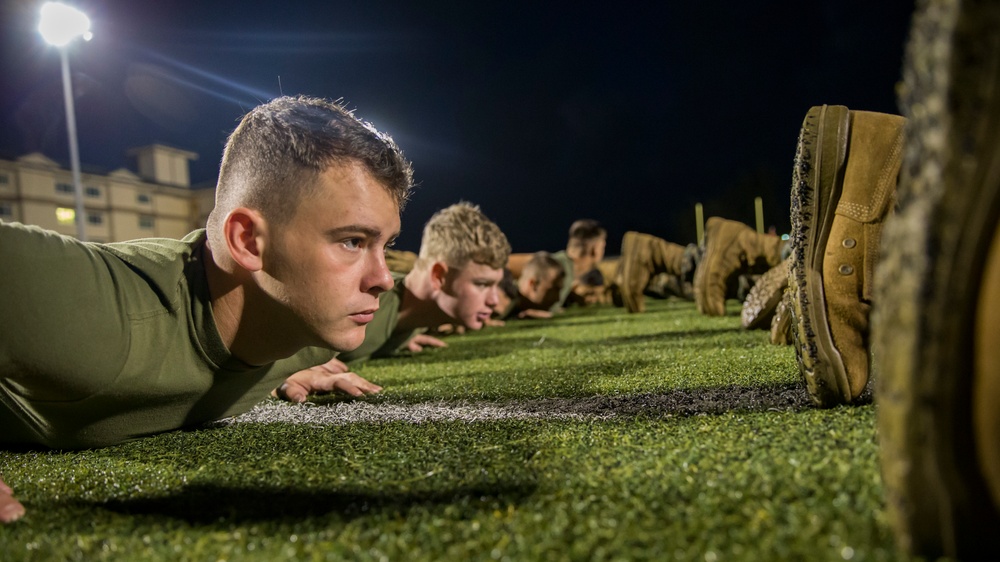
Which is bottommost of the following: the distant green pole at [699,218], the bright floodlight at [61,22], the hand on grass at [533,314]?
the hand on grass at [533,314]

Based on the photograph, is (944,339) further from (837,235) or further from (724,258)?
(724,258)

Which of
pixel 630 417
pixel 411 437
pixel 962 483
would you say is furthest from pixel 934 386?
pixel 411 437

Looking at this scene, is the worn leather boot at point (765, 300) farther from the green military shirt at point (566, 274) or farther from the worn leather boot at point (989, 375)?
the green military shirt at point (566, 274)

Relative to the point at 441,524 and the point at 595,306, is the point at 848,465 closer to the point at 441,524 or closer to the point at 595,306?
the point at 441,524

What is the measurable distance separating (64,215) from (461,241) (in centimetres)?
1640

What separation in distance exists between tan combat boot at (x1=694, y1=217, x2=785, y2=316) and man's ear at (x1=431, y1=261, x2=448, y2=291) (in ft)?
7.80

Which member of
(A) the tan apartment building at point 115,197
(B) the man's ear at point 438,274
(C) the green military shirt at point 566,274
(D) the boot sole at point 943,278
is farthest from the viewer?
(A) the tan apartment building at point 115,197

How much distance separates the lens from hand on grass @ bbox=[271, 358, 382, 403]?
7.01ft

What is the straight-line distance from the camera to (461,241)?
3.46m

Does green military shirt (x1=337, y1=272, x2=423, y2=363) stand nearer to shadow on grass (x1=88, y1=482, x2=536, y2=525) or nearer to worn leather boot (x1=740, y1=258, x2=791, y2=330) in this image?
shadow on grass (x1=88, y1=482, x2=536, y2=525)

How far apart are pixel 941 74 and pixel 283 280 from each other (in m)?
1.13

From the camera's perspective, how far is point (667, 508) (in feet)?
2.40

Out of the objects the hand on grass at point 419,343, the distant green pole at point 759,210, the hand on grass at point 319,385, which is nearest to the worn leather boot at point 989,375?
the hand on grass at point 319,385

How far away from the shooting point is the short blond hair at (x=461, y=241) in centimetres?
344
